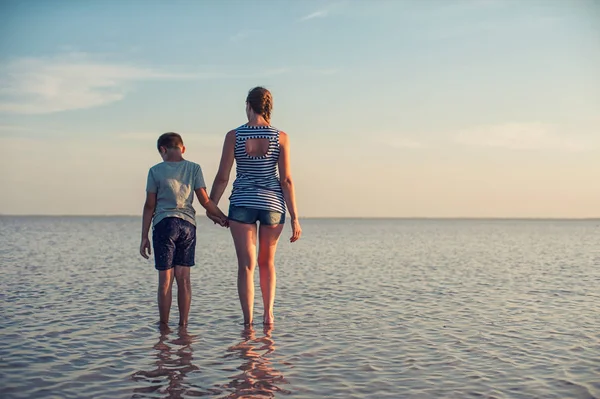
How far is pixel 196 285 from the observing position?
1286 centimetres

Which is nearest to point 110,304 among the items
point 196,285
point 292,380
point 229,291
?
point 229,291

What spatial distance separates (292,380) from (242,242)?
197 centimetres

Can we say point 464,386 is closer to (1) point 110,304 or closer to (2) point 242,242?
(2) point 242,242

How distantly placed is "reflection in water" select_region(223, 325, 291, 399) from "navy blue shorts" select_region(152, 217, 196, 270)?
1135mm

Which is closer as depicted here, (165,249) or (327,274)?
(165,249)

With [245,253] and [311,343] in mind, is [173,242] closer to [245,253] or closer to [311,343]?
[245,253]

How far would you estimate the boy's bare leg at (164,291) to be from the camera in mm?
6938

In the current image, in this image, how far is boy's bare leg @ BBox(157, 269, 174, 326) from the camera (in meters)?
6.94

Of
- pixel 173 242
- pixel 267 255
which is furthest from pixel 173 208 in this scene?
pixel 267 255

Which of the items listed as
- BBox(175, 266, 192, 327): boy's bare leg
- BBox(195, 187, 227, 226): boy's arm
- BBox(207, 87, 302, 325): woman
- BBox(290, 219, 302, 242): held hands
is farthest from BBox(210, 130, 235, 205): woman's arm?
BBox(175, 266, 192, 327): boy's bare leg

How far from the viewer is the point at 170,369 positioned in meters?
5.34

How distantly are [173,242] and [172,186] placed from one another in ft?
2.05

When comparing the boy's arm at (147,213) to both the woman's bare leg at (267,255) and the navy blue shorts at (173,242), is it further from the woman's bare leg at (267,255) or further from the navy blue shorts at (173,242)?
the woman's bare leg at (267,255)

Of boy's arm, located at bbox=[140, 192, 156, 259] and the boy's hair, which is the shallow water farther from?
the boy's hair
